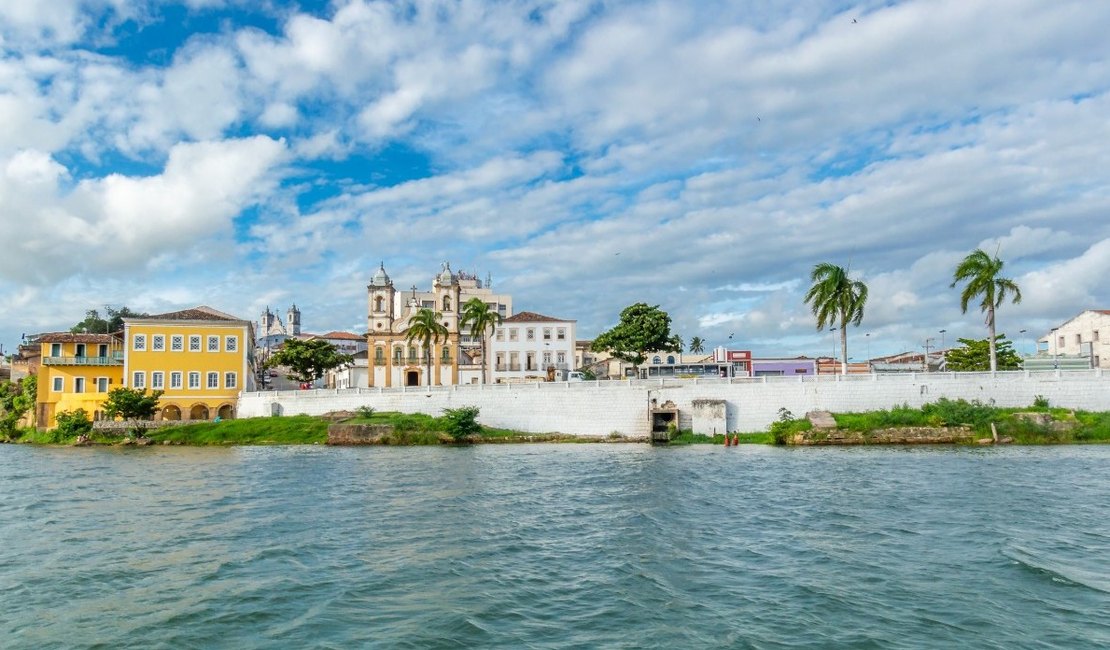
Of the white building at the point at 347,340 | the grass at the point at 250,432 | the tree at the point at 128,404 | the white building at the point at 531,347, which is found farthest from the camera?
the white building at the point at 347,340

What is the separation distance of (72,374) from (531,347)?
1665 inches

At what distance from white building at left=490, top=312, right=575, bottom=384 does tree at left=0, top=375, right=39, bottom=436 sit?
4281cm

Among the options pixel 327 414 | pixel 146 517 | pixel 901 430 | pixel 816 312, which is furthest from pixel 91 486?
pixel 816 312

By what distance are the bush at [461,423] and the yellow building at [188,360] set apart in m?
23.3

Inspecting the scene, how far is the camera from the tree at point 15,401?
69500 millimetres

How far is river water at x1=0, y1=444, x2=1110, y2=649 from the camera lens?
39.0 ft

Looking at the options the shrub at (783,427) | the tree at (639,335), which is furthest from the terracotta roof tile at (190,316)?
the shrub at (783,427)

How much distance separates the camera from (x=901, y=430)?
46.9 m

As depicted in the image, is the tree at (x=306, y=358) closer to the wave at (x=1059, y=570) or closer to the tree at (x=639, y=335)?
the tree at (x=639, y=335)

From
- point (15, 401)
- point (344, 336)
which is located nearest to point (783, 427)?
point (15, 401)

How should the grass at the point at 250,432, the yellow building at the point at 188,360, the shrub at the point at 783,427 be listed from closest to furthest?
the shrub at the point at 783,427 → the grass at the point at 250,432 → the yellow building at the point at 188,360

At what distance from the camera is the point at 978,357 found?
69.2m

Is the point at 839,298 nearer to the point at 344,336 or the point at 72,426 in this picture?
the point at 72,426

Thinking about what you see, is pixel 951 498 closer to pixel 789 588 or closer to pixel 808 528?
pixel 808 528
